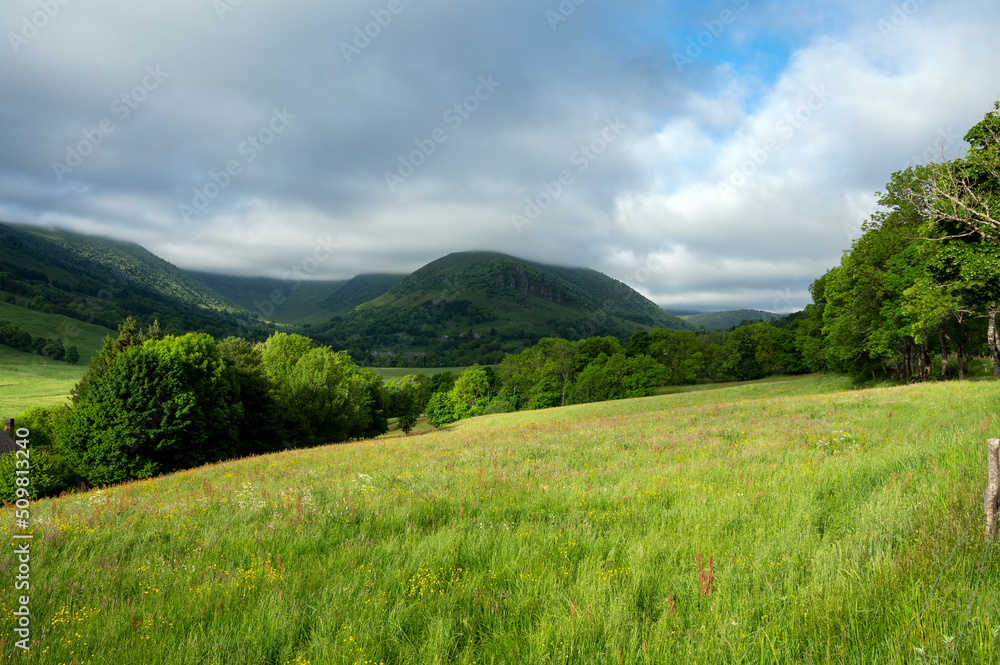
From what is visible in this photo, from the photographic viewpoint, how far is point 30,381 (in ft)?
296

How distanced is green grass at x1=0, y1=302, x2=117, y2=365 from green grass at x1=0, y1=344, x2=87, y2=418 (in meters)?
16.5

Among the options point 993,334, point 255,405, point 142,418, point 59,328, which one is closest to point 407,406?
point 255,405

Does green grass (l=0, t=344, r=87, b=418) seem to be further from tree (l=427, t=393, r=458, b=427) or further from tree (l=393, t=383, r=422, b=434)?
tree (l=427, t=393, r=458, b=427)

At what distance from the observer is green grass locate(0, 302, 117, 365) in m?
146

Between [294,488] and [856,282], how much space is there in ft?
145

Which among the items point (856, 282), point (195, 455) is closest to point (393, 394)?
point (195, 455)

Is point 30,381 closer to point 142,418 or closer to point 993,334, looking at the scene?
point 142,418

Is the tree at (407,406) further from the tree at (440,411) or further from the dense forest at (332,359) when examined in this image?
the dense forest at (332,359)

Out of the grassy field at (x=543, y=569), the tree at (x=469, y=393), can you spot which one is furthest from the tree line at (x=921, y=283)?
the tree at (x=469, y=393)

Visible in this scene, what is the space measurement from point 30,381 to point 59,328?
100 meters

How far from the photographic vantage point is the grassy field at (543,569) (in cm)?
337

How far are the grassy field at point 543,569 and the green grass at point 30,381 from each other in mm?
81058

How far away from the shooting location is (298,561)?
5.30 metres

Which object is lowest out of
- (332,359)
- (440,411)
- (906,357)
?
(440,411)
